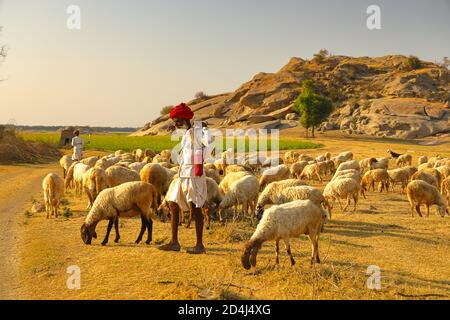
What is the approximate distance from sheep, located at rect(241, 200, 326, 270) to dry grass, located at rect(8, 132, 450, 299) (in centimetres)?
30

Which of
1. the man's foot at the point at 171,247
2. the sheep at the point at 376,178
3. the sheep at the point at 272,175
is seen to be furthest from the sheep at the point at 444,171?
the man's foot at the point at 171,247

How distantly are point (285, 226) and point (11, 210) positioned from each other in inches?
393

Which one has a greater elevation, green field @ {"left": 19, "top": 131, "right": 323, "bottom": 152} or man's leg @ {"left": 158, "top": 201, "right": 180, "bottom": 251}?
green field @ {"left": 19, "top": 131, "right": 323, "bottom": 152}

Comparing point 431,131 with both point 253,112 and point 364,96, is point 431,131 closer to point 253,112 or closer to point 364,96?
point 364,96

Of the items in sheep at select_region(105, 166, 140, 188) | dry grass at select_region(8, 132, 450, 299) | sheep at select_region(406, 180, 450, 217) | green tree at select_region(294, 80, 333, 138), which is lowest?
dry grass at select_region(8, 132, 450, 299)

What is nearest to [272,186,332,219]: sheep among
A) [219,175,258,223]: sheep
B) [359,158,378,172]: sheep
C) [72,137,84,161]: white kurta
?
[219,175,258,223]: sheep

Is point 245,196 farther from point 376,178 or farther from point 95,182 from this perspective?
point 376,178

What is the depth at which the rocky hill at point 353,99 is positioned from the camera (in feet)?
185

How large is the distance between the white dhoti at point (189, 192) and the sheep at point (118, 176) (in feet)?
17.0

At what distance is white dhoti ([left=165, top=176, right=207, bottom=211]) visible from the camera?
773cm

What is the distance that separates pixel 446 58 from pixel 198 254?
105m

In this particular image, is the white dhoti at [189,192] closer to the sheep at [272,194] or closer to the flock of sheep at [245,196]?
the flock of sheep at [245,196]

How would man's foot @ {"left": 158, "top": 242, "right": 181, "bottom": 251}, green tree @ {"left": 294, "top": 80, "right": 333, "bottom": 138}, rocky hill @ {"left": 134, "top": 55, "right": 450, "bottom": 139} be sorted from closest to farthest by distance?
man's foot @ {"left": 158, "top": 242, "right": 181, "bottom": 251}
rocky hill @ {"left": 134, "top": 55, "right": 450, "bottom": 139}
green tree @ {"left": 294, "top": 80, "right": 333, "bottom": 138}

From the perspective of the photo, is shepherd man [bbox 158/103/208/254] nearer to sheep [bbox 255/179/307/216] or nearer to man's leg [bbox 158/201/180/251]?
man's leg [bbox 158/201/180/251]
